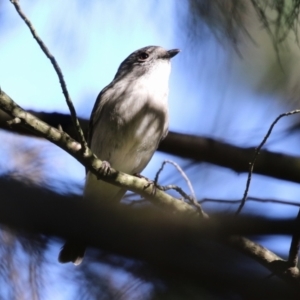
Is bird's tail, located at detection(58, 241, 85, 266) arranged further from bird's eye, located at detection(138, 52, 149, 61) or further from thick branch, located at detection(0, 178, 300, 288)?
bird's eye, located at detection(138, 52, 149, 61)

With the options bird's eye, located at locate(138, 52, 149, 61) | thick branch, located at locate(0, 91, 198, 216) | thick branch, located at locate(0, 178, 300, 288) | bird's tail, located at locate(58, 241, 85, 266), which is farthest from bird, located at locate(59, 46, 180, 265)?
thick branch, located at locate(0, 178, 300, 288)

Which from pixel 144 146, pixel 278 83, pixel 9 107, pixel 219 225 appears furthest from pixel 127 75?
pixel 219 225

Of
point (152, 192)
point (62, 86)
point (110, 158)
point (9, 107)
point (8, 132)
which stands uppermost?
point (62, 86)

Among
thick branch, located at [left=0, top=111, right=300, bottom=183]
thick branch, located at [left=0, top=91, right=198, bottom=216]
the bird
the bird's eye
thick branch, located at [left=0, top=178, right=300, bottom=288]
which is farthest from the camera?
the bird's eye

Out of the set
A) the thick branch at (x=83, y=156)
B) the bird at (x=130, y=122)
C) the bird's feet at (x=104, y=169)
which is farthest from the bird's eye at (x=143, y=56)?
the bird's feet at (x=104, y=169)

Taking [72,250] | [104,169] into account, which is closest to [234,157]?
[104,169]

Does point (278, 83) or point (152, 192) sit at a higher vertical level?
point (278, 83)

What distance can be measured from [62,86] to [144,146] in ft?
6.53

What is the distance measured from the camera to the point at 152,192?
288 cm

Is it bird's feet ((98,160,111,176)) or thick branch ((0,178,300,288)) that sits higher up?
thick branch ((0,178,300,288))

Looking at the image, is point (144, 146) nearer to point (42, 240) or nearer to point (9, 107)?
point (9, 107)

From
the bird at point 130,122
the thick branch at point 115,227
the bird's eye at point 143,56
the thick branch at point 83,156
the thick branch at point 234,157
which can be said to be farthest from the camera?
the bird's eye at point 143,56

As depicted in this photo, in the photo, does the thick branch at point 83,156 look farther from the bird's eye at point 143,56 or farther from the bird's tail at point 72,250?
the bird's eye at point 143,56

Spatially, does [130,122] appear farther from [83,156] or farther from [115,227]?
[115,227]
